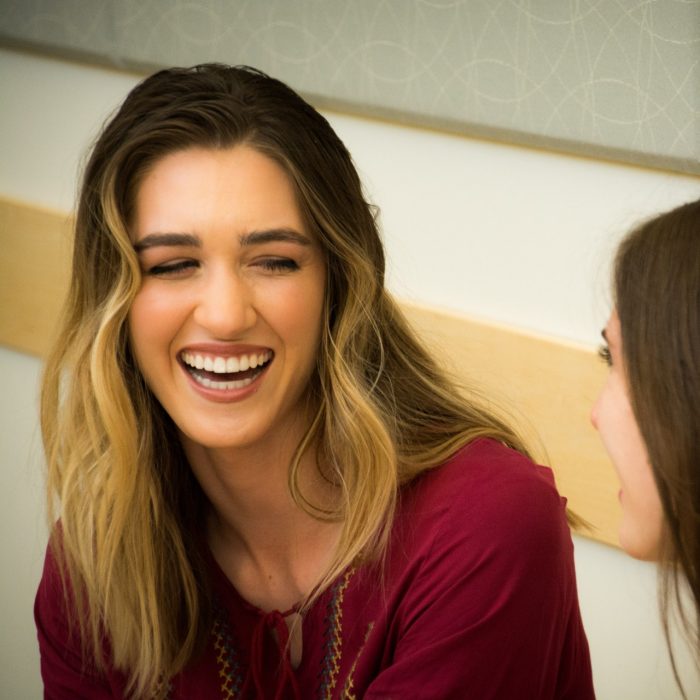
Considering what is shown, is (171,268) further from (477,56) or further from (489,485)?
(477,56)

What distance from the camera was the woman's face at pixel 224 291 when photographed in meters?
1.28

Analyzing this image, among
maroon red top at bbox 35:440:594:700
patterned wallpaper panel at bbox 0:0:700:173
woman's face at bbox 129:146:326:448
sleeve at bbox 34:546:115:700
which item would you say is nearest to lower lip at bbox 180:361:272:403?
woman's face at bbox 129:146:326:448

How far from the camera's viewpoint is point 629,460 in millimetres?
1032

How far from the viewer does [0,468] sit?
7.83ft

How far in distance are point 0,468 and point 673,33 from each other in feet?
5.13

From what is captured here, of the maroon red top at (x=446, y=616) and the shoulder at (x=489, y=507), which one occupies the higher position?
the shoulder at (x=489, y=507)

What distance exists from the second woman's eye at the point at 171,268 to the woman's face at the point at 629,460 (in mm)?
492

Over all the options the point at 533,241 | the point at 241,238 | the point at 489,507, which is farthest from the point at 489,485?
the point at 533,241

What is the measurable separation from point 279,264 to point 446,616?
1.39ft

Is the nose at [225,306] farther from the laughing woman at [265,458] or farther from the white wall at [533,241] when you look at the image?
the white wall at [533,241]

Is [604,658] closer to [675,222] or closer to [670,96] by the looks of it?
[670,96]

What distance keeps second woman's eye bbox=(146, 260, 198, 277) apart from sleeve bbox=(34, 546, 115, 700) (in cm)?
42

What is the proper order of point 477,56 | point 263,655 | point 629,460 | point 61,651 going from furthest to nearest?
point 477,56
point 61,651
point 263,655
point 629,460

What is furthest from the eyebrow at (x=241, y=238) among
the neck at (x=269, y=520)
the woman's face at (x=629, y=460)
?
the woman's face at (x=629, y=460)
